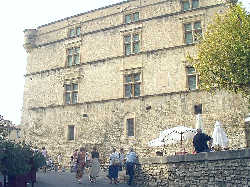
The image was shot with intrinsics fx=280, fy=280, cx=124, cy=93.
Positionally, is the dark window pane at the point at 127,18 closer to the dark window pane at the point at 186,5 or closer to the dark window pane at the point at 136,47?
the dark window pane at the point at 136,47

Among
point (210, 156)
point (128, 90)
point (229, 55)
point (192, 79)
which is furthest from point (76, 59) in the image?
point (210, 156)

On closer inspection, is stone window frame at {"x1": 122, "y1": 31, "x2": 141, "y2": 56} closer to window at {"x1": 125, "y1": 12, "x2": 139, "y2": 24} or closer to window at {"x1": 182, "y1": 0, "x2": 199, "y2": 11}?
window at {"x1": 125, "y1": 12, "x2": 139, "y2": 24}

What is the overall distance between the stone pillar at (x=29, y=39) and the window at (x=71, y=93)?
639 cm

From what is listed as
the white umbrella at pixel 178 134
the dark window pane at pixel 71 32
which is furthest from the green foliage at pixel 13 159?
the dark window pane at pixel 71 32

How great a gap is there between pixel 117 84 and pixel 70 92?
4665 millimetres

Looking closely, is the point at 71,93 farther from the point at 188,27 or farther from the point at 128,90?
the point at 188,27

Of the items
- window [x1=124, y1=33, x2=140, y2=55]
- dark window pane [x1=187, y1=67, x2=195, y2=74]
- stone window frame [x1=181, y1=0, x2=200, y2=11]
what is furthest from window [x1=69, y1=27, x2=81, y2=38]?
dark window pane [x1=187, y1=67, x2=195, y2=74]

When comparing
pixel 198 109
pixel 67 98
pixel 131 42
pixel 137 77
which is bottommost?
pixel 198 109

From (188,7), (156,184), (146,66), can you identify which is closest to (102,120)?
(146,66)

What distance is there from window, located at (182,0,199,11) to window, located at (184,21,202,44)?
4.99ft

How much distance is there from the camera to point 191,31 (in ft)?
70.1

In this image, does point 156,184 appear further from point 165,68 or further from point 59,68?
point 59,68

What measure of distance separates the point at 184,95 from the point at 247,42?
6.53 meters

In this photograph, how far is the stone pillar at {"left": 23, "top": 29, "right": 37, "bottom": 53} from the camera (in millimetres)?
27906
